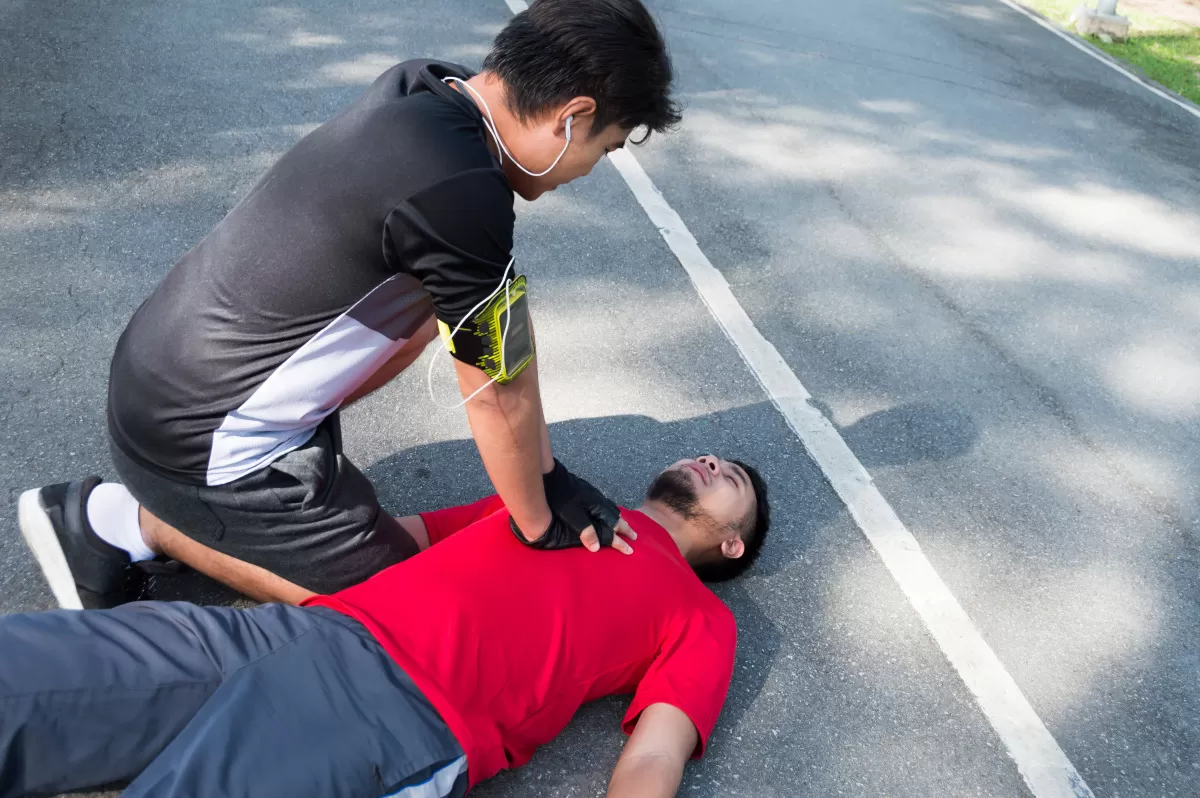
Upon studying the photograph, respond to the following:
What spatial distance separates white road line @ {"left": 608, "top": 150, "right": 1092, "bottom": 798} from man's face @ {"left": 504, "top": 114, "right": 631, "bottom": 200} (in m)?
1.74

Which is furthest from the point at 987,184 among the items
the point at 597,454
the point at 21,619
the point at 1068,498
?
the point at 21,619

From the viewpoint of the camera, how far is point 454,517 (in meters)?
2.83

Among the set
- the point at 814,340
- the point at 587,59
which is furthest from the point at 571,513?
the point at 814,340

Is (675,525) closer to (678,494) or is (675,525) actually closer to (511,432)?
(678,494)

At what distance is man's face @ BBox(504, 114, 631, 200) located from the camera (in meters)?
2.07

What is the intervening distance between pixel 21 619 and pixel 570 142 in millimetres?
1454

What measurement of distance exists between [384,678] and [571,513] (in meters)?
0.61

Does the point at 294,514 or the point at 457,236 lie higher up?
the point at 457,236

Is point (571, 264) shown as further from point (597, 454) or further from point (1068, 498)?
point (1068, 498)

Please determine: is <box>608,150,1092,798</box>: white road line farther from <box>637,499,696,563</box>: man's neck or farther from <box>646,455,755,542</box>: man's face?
<box>637,499,696,563</box>: man's neck

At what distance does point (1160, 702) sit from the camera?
9.34ft

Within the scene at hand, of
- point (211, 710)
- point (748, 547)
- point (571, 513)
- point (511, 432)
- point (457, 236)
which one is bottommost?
point (748, 547)

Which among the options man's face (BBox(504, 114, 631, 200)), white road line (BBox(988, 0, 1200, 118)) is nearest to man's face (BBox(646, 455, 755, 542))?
man's face (BBox(504, 114, 631, 200))

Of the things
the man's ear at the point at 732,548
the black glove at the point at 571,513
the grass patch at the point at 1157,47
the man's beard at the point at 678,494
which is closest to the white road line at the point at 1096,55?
the grass patch at the point at 1157,47
